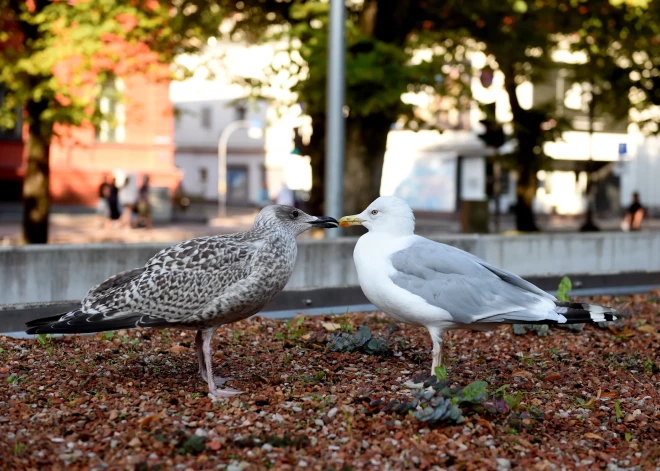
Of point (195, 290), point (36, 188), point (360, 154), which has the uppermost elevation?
point (360, 154)

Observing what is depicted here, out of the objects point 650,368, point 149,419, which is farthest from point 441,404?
point 650,368

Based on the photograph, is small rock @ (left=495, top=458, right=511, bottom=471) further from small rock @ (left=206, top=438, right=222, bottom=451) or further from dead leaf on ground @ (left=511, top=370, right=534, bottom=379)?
dead leaf on ground @ (left=511, top=370, right=534, bottom=379)

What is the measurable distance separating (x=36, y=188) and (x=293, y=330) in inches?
565

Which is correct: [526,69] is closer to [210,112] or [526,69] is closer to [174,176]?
[174,176]

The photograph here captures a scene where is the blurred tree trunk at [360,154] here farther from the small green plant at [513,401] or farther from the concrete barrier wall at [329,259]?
the small green plant at [513,401]

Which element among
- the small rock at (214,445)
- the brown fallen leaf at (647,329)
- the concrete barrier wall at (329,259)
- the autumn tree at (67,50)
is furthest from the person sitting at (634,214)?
the small rock at (214,445)

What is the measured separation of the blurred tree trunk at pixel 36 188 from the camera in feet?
70.6

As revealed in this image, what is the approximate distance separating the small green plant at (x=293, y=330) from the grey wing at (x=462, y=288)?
223 cm

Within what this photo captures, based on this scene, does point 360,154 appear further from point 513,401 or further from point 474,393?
point 474,393

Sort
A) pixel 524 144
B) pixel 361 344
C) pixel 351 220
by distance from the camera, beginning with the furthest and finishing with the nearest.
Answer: pixel 524 144 < pixel 361 344 < pixel 351 220

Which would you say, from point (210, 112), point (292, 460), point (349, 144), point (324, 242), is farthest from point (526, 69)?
point (210, 112)

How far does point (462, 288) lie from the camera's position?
6609mm

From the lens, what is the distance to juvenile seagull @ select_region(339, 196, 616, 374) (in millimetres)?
6500

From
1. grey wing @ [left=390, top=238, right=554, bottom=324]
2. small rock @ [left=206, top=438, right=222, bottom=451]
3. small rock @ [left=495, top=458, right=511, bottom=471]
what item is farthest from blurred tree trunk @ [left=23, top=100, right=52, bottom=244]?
small rock @ [left=495, top=458, right=511, bottom=471]
